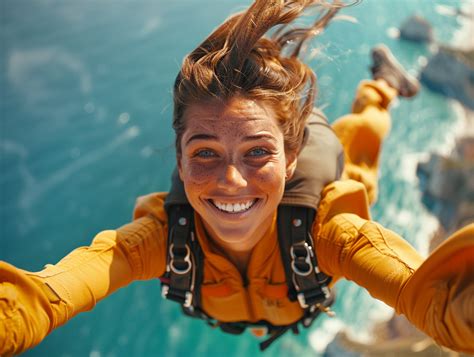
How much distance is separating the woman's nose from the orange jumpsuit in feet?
1.15

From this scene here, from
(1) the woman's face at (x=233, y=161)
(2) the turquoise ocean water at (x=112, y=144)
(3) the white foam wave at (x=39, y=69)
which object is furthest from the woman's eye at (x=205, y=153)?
(3) the white foam wave at (x=39, y=69)

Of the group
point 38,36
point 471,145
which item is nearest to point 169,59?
point 38,36

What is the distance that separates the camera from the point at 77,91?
28.1 ft

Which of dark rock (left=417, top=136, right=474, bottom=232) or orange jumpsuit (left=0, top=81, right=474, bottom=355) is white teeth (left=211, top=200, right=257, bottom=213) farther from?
dark rock (left=417, top=136, right=474, bottom=232)

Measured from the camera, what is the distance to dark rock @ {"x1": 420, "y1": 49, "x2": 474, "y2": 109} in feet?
40.4

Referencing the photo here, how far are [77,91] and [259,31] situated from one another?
753cm

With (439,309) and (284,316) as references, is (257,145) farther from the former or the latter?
(284,316)

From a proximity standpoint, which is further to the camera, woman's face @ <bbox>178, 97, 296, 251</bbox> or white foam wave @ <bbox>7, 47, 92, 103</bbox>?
white foam wave @ <bbox>7, 47, 92, 103</bbox>

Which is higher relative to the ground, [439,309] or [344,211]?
[439,309]

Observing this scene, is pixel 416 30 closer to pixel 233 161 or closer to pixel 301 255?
pixel 301 255

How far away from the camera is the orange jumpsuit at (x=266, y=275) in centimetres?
110

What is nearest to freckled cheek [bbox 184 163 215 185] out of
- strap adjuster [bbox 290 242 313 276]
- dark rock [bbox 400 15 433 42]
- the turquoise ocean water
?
strap adjuster [bbox 290 242 313 276]

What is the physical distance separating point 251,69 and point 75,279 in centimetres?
77

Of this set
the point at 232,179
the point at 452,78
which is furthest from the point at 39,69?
the point at 452,78
